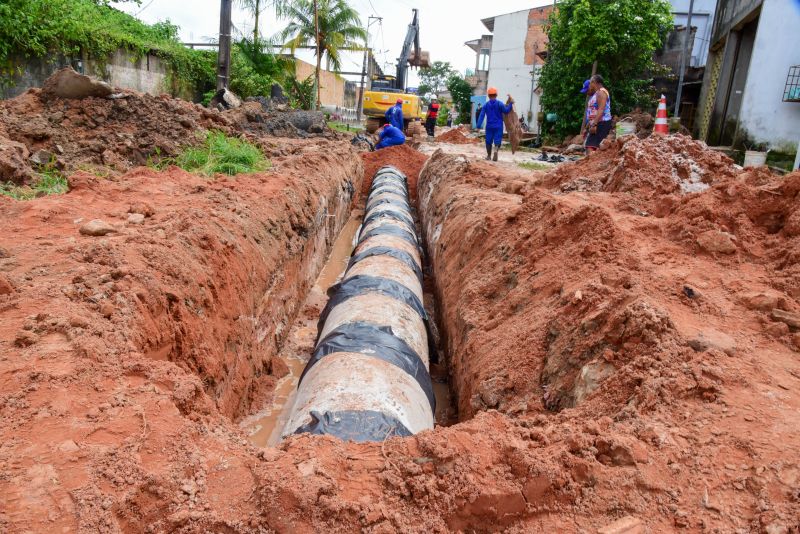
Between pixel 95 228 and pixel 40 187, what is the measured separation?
1.82 meters

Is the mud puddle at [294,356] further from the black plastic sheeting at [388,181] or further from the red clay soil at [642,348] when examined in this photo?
the black plastic sheeting at [388,181]

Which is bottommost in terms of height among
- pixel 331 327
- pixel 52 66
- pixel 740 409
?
pixel 331 327

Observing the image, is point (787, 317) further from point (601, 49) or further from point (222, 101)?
point (601, 49)

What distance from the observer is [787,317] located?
2.47 metres

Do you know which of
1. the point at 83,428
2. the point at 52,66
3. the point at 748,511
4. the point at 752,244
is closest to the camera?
the point at 748,511

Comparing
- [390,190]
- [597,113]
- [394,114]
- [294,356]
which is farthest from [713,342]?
[394,114]

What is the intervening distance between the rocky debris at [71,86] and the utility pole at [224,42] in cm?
514

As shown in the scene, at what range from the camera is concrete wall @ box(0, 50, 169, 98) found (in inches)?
359

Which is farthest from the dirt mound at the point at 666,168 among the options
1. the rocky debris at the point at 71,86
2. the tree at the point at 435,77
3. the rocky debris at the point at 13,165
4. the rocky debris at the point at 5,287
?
the tree at the point at 435,77

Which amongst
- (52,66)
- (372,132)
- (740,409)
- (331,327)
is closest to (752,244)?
(740,409)

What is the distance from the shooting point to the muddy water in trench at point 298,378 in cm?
367

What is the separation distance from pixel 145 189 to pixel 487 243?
118 inches

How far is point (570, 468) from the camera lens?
5.65 feet

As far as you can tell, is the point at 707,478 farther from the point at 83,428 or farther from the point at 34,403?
the point at 34,403
